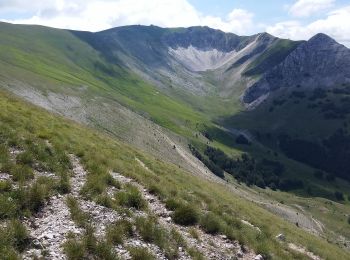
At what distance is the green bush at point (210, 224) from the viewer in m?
21.0

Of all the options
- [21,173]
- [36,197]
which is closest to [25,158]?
[21,173]

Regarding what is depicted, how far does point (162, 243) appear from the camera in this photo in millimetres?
17500

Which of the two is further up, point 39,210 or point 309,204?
point 39,210

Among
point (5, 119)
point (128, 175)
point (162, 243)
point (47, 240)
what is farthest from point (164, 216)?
point (5, 119)

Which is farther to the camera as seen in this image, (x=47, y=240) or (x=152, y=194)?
(x=152, y=194)

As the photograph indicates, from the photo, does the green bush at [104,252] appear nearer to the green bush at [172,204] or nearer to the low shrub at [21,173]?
the low shrub at [21,173]

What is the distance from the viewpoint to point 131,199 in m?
20.8

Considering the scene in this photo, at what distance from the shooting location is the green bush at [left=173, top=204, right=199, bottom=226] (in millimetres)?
20859

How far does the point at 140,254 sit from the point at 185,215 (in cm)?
560

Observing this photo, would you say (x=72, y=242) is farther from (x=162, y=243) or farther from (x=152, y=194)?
(x=152, y=194)

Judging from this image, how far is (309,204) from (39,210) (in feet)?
573

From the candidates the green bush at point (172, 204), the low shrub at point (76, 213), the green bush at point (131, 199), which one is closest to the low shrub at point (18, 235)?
the low shrub at point (76, 213)

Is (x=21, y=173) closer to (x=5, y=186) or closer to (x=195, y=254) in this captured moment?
(x=5, y=186)

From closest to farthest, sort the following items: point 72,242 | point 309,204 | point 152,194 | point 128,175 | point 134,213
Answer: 1. point 72,242
2. point 134,213
3. point 152,194
4. point 128,175
5. point 309,204
